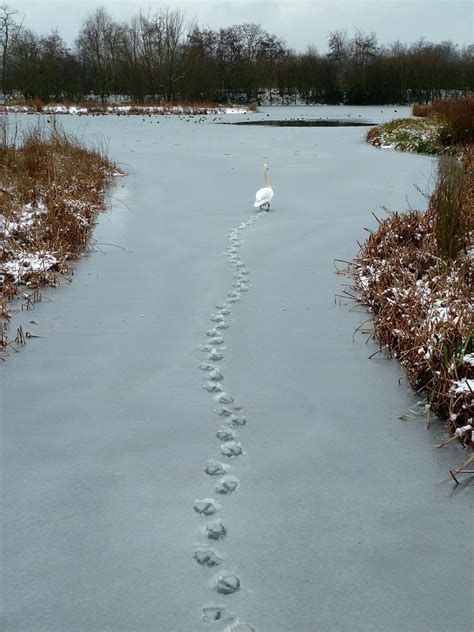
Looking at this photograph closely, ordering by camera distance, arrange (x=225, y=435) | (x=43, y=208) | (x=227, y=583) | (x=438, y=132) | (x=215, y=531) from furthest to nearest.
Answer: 1. (x=438, y=132)
2. (x=43, y=208)
3. (x=225, y=435)
4. (x=215, y=531)
5. (x=227, y=583)

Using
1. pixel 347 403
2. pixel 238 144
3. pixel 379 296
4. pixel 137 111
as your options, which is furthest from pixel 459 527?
pixel 137 111

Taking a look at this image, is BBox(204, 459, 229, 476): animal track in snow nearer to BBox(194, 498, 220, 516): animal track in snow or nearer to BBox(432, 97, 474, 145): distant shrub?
BBox(194, 498, 220, 516): animal track in snow

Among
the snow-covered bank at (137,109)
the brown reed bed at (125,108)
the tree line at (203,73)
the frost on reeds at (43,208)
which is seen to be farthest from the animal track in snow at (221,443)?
the tree line at (203,73)

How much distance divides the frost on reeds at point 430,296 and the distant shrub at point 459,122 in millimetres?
6782

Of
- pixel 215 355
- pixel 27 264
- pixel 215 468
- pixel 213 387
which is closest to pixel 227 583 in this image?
pixel 215 468

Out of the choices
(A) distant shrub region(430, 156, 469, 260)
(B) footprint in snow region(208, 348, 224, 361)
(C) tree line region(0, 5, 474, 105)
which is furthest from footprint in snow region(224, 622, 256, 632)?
(C) tree line region(0, 5, 474, 105)

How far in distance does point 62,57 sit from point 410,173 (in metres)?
35.6

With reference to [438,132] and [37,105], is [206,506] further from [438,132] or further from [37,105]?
[37,105]

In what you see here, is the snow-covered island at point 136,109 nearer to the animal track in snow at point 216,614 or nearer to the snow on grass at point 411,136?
the snow on grass at point 411,136

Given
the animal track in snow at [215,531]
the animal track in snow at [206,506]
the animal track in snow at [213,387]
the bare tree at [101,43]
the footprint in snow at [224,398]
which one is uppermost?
the bare tree at [101,43]

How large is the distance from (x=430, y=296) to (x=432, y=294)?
2 centimetres

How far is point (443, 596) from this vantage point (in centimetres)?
178

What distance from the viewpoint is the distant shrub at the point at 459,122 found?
11180mm

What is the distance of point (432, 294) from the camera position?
3695 mm
